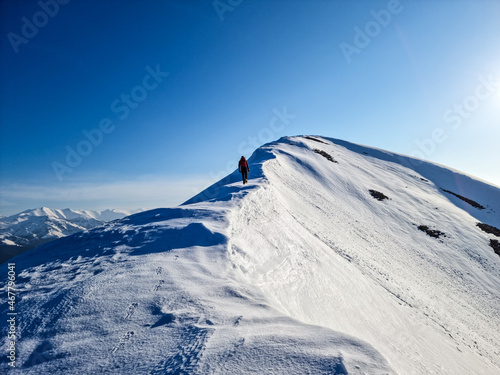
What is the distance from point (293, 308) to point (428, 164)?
56917mm

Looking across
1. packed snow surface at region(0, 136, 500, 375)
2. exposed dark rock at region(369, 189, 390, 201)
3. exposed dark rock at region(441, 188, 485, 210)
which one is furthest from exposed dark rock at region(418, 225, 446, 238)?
exposed dark rock at region(441, 188, 485, 210)

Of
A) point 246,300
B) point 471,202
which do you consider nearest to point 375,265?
point 246,300

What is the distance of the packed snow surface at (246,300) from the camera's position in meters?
3.45

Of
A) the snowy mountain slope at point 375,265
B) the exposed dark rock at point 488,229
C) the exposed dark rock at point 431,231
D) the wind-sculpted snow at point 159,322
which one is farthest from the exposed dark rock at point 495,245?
the wind-sculpted snow at point 159,322

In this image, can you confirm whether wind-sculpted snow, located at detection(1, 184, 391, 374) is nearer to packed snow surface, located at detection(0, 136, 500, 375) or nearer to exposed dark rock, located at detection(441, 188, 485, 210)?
packed snow surface, located at detection(0, 136, 500, 375)

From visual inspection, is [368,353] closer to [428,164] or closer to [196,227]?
[196,227]

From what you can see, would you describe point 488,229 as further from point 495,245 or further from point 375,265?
point 375,265

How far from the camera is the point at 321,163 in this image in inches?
1201

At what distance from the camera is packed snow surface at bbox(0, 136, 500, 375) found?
345 centimetres

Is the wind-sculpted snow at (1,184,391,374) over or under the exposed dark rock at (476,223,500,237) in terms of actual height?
over

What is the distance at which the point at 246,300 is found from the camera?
4.85 meters

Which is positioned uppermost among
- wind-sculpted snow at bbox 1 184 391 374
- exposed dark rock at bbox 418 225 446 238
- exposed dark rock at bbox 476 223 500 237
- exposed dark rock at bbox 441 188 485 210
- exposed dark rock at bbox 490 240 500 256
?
wind-sculpted snow at bbox 1 184 391 374

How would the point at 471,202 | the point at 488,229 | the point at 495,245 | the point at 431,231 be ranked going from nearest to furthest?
1. the point at 431,231
2. the point at 495,245
3. the point at 488,229
4. the point at 471,202

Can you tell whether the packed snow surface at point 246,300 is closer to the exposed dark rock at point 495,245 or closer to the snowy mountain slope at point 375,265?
the snowy mountain slope at point 375,265
